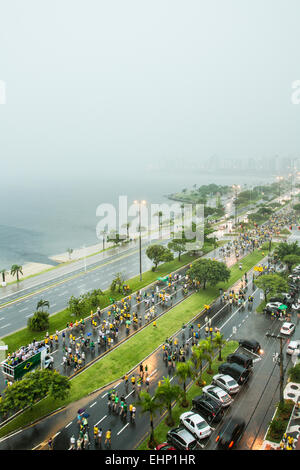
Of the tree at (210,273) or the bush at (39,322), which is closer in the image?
the bush at (39,322)

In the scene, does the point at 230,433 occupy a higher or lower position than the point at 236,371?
lower

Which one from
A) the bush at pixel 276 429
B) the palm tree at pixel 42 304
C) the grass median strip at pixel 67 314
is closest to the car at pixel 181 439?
the bush at pixel 276 429

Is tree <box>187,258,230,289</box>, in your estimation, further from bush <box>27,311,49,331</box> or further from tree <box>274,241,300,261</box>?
bush <box>27,311,49,331</box>

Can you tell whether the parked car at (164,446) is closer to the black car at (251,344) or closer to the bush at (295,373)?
the bush at (295,373)

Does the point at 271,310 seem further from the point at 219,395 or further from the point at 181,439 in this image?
the point at 181,439

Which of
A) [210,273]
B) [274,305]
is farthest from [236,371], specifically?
[210,273]

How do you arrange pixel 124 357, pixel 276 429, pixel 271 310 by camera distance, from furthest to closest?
pixel 271 310 < pixel 124 357 < pixel 276 429

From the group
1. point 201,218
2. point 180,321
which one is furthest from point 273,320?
point 201,218
